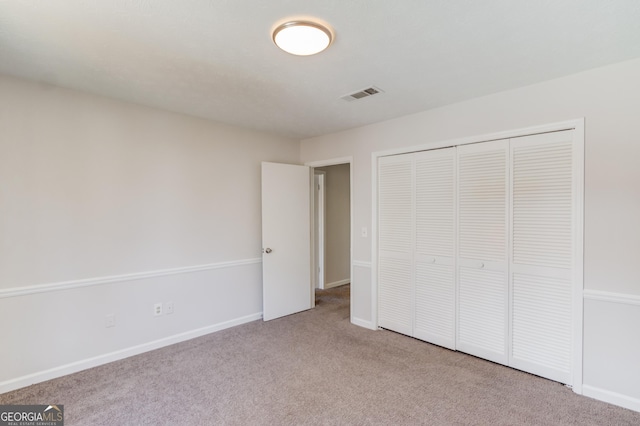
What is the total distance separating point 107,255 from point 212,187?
1231 millimetres

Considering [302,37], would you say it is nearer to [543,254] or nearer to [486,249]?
[486,249]

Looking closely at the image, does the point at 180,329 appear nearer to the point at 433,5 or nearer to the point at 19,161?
the point at 19,161

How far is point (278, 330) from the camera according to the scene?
360 centimetres

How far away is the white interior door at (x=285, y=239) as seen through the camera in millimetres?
3971

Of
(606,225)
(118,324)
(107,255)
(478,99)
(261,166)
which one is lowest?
(118,324)

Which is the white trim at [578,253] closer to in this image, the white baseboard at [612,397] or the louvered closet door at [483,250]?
the white baseboard at [612,397]

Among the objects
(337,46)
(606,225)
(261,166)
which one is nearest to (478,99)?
(606,225)

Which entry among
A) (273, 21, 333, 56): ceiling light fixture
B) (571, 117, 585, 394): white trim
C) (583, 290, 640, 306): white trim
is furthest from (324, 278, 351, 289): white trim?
(273, 21, 333, 56): ceiling light fixture

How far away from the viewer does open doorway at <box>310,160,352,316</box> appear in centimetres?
553

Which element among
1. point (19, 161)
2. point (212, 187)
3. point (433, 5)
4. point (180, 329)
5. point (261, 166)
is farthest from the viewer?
point (261, 166)

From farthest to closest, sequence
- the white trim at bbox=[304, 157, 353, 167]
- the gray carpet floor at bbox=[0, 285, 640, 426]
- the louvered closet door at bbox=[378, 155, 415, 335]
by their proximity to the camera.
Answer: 1. the white trim at bbox=[304, 157, 353, 167]
2. the louvered closet door at bbox=[378, 155, 415, 335]
3. the gray carpet floor at bbox=[0, 285, 640, 426]

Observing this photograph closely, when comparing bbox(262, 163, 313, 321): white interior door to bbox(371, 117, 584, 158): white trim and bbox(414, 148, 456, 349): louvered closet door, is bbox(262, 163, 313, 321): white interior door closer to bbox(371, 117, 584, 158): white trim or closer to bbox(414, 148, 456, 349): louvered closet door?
bbox(371, 117, 584, 158): white trim

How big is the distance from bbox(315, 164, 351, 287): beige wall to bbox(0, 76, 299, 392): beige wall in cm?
205

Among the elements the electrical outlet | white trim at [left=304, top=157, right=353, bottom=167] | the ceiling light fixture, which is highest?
the ceiling light fixture
